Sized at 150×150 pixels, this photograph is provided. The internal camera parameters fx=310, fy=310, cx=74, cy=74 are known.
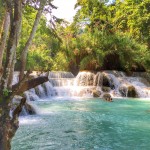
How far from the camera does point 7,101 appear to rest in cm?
475

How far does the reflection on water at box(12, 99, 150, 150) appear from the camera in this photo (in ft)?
30.3

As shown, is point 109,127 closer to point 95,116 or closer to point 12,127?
point 95,116

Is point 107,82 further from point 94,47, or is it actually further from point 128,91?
point 94,47

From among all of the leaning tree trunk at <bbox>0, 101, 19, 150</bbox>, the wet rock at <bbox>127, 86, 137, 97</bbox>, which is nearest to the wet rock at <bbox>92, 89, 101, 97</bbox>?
the wet rock at <bbox>127, 86, 137, 97</bbox>

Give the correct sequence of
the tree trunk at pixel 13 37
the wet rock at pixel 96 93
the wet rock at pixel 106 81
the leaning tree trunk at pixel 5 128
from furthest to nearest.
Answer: the wet rock at pixel 106 81
the wet rock at pixel 96 93
the tree trunk at pixel 13 37
the leaning tree trunk at pixel 5 128

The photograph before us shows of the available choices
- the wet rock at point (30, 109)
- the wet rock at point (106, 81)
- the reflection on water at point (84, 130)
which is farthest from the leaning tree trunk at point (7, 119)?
the wet rock at point (106, 81)

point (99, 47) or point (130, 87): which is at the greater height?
point (99, 47)

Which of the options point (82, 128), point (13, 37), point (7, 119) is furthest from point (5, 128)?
point (82, 128)

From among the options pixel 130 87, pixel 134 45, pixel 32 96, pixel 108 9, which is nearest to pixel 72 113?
pixel 32 96

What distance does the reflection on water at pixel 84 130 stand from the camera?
924cm

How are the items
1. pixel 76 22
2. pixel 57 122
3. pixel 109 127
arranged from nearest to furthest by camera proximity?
pixel 109 127 < pixel 57 122 < pixel 76 22

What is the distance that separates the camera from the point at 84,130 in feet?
37.2

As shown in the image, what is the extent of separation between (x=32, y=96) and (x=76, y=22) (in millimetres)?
14812

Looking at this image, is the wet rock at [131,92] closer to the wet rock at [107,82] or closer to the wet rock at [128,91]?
the wet rock at [128,91]
